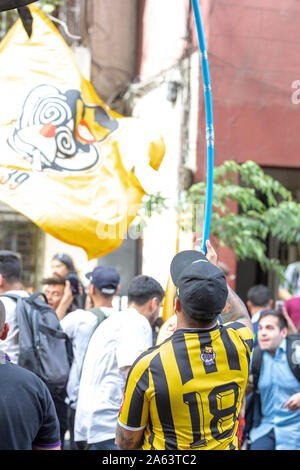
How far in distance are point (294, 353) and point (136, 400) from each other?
2.61 meters

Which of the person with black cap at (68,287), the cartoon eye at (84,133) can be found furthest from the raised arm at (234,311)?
the person with black cap at (68,287)

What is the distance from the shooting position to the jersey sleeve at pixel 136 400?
9.05 feet

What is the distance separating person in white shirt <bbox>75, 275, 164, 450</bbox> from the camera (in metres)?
4.30

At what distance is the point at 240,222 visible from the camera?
737 centimetres

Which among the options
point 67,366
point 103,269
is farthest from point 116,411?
point 103,269

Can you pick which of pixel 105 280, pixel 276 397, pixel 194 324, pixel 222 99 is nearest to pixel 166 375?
pixel 194 324

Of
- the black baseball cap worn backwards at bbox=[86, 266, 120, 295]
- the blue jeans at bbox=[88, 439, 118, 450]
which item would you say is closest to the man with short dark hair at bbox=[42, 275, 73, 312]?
the black baseball cap worn backwards at bbox=[86, 266, 120, 295]

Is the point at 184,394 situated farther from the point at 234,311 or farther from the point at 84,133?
the point at 84,133

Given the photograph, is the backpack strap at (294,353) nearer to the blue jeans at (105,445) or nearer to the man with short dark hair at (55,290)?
the blue jeans at (105,445)

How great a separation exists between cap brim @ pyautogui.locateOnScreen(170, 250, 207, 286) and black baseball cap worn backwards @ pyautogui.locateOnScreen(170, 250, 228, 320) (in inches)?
3.3

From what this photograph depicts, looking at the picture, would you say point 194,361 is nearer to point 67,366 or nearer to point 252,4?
point 67,366

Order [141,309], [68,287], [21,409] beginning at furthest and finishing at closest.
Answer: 1. [68,287]
2. [141,309]
3. [21,409]

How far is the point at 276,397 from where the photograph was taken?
5.16 metres

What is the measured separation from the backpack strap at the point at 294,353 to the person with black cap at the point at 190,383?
223 cm
